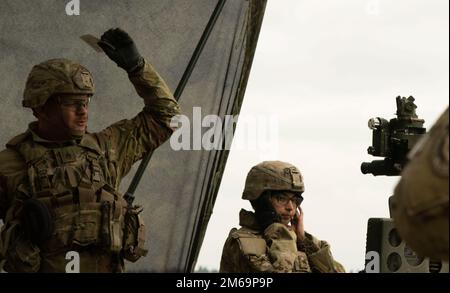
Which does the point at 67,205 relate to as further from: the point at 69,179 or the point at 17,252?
the point at 17,252

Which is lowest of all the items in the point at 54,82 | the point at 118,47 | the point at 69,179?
the point at 69,179

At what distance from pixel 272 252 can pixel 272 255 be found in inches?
1.0

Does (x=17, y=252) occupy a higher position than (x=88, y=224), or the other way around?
(x=88, y=224)

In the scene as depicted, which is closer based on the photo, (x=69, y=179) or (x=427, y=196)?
(x=427, y=196)

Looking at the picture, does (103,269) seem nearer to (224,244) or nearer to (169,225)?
(224,244)

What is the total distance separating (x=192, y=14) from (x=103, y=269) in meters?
4.62

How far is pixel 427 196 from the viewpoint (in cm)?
418

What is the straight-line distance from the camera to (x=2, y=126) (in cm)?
1159

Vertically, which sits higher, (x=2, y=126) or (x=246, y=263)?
(x=2, y=126)

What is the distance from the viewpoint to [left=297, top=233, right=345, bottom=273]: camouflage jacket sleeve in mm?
9922

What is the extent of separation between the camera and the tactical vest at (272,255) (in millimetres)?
9516

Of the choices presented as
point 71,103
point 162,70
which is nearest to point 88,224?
point 71,103

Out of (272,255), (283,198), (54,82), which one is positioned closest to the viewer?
(54,82)

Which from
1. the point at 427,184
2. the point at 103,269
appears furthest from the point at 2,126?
the point at 427,184
